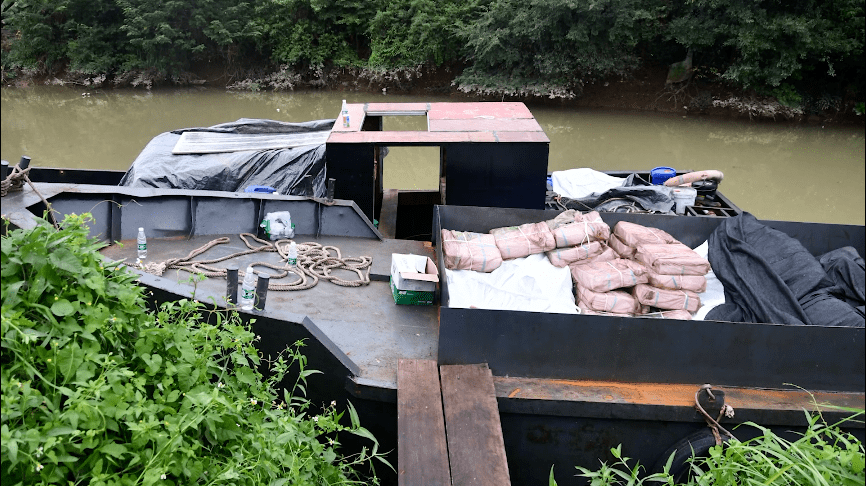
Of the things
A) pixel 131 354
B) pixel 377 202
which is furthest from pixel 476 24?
pixel 131 354

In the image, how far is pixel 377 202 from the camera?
7.12 m

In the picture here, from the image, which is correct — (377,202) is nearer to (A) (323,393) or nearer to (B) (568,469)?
(A) (323,393)

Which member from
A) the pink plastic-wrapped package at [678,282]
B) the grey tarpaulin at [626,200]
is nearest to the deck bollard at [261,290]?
the pink plastic-wrapped package at [678,282]

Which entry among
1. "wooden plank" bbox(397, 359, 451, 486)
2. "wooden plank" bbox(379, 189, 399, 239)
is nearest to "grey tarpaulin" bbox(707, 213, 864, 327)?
"wooden plank" bbox(397, 359, 451, 486)

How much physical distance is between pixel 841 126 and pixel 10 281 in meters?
18.9

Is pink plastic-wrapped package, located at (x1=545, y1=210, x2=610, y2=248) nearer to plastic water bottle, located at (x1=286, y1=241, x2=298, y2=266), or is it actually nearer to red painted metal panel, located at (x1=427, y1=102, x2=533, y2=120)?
red painted metal panel, located at (x1=427, y1=102, x2=533, y2=120)

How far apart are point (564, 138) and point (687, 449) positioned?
12801mm

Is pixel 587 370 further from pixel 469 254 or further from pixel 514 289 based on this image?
pixel 469 254

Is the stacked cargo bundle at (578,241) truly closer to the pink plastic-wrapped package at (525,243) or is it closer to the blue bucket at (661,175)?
the pink plastic-wrapped package at (525,243)

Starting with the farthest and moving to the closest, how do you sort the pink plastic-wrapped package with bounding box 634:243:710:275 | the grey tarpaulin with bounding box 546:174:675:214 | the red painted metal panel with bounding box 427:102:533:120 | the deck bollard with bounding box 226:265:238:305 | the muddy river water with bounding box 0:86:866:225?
1. the muddy river water with bounding box 0:86:866:225
2. the grey tarpaulin with bounding box 546:174:675:214
3. the red painted metal panel with bounding box 427:102:533:120
4. the pink plastic-wrapped package with bounding box 634:243:710:275
5. the deck bollard with bounding box 226:265:238:305

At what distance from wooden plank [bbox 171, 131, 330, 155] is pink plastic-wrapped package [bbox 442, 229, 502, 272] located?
2.35m

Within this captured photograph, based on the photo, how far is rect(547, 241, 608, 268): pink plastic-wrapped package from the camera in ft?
17.9

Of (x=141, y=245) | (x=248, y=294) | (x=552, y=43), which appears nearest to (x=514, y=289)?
(x=248, y=294)

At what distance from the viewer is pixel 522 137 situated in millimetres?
6172
